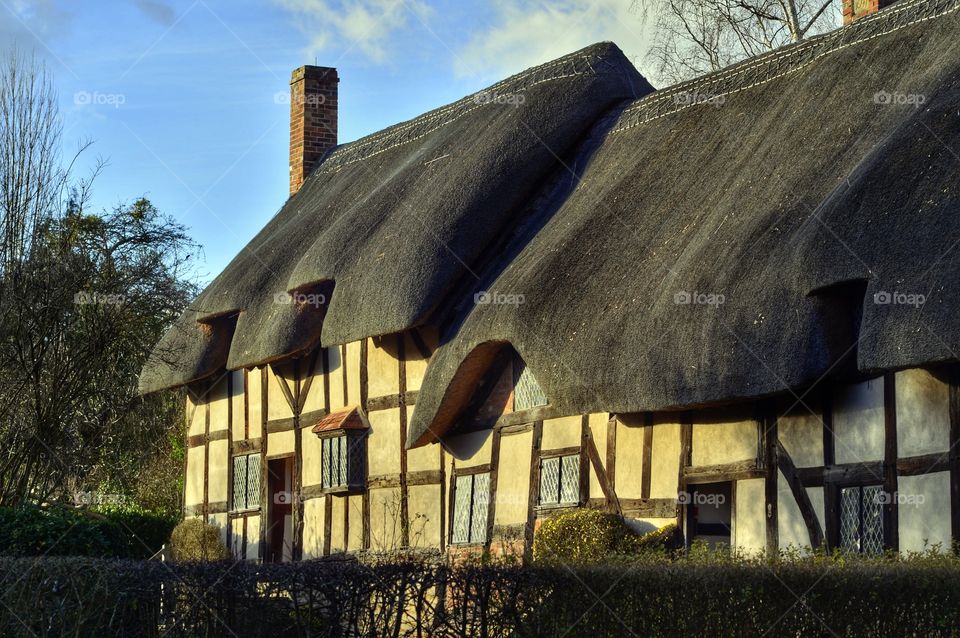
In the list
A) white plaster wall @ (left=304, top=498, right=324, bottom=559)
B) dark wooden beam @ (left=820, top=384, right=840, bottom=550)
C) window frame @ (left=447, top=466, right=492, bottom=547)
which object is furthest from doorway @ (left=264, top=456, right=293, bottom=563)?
dark wooden beam @ (left=820, top=384, right=840, bottom=550)

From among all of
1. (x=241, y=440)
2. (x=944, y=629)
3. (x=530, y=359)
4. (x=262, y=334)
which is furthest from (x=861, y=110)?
(x=241, y=440)

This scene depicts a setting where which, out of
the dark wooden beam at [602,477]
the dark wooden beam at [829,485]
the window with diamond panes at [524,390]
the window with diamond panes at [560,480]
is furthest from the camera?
the window with diamond panes at [524,390]

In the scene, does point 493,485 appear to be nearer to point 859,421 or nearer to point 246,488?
point 859,421

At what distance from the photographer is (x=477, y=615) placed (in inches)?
284

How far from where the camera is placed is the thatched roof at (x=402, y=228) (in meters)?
13.6

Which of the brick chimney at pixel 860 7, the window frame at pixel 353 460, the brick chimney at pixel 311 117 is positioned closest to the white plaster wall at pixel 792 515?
the brick chimney at pixel 860 7

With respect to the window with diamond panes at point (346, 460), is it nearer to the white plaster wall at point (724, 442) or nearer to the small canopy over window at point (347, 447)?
the small canopy over window at point (347, 447)

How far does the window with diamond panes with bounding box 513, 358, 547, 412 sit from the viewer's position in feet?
40.6

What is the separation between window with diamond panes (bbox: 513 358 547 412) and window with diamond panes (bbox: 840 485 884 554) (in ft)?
11.5

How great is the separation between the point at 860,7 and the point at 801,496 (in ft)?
22.9

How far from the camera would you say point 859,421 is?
31.0 feet

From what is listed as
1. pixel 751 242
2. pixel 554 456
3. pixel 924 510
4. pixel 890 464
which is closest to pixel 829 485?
pixel 890 464

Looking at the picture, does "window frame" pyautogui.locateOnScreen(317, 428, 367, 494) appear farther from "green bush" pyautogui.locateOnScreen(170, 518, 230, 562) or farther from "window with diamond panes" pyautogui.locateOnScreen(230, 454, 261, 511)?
"green bush" pyautogui.locateOnScreen(170, 518, 230, 562)

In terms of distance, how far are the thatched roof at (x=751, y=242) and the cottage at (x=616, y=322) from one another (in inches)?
1.1
